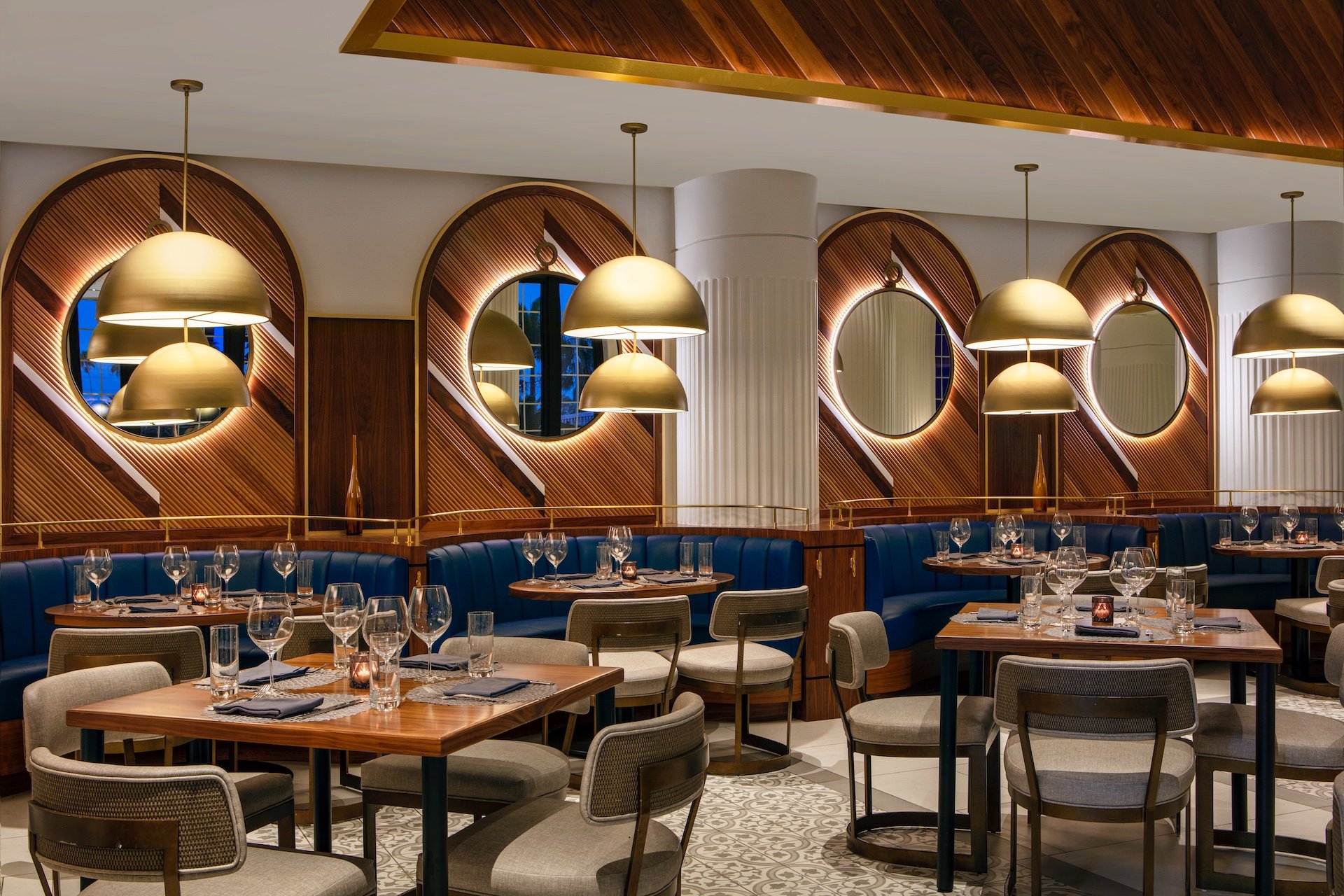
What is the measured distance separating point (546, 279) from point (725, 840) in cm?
447

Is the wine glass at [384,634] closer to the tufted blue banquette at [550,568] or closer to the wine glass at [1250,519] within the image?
the tufted blue banquette at [550,568]

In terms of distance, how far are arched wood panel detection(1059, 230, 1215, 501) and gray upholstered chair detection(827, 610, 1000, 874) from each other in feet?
19.3

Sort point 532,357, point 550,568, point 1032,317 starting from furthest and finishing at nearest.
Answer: point 532,357 < point 550,568 < point 1032,317

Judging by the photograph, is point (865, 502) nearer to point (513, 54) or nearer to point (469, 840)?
point (513, 54)

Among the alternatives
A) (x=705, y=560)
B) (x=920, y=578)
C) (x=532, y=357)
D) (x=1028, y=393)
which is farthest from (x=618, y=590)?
(x=1028, y=393)

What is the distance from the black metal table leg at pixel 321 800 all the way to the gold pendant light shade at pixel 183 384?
6.40ft

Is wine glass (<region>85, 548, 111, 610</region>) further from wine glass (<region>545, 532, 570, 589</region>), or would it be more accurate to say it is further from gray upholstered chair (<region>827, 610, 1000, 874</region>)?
gray upholstered chair (<region>827, 610, 1000, 874</region>)

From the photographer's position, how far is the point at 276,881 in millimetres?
2553

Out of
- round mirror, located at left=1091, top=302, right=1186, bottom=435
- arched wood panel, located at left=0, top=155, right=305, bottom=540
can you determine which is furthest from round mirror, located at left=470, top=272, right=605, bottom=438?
round mirror, located at left=1091, top=302, right=1186, bottom=435

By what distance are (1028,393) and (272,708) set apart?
5377 millimetres

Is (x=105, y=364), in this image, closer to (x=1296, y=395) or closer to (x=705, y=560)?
(x=705, y=560)

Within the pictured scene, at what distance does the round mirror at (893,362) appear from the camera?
29.5 ft

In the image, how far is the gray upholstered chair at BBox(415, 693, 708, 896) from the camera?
2.57m

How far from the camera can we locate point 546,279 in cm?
801
